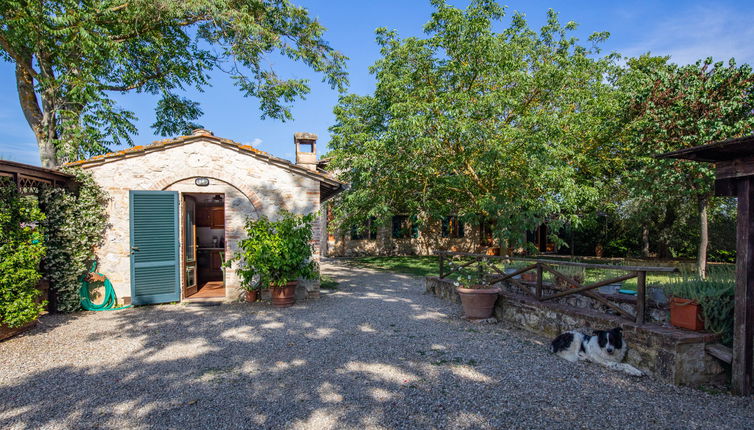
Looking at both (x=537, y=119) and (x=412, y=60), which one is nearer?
(x=537, y=119)

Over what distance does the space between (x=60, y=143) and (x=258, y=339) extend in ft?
29.6

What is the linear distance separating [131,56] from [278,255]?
979 centimetres

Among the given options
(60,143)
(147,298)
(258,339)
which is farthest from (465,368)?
(60,143)

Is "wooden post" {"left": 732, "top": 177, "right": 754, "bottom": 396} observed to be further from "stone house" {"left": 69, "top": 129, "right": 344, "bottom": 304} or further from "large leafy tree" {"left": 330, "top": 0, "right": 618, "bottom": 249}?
"stone house" {"left": 69, "top": 129, "right": 344, "bottom": 304}

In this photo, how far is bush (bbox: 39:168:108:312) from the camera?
21.0 ft

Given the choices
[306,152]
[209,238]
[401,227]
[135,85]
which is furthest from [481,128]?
[401,227]

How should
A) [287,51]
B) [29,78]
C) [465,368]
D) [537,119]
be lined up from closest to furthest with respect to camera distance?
[465,368] → [537,119] → [29,78] → [287,51]

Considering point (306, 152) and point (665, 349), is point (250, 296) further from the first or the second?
point (665, 349)

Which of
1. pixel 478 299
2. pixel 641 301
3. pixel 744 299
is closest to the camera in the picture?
pixel 744 299

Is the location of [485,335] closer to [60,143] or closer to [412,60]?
[412,60]

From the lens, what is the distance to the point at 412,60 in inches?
467

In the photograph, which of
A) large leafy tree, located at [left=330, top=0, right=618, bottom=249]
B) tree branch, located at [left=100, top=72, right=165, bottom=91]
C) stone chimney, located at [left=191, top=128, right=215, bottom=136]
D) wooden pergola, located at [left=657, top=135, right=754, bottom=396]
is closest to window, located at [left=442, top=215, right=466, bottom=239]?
large leafy tree, located at [left=330, top=0, right=618, bottom=249]

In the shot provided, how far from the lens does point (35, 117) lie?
411 inches

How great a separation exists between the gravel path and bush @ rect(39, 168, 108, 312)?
2.32 feet
